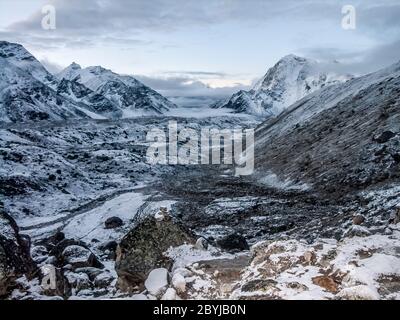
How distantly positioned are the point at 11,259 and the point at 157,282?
7020 mm

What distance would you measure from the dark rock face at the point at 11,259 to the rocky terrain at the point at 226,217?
0.23 feet

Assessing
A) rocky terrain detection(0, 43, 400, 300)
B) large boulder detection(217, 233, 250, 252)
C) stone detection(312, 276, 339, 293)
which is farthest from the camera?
large boulder detection(217, 233, 250, 252)

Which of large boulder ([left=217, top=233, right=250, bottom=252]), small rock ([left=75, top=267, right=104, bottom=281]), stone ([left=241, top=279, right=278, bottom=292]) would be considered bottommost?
small rock ([left=75, top=267, right=104, bottom=281])

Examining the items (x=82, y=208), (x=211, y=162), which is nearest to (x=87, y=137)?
(x=211, y=162)

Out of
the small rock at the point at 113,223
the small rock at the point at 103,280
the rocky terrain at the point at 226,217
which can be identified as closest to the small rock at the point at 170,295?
the rocky terrain at the point at 226,217

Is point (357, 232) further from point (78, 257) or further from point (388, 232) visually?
point (78, 257)

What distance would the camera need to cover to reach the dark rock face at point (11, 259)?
755 inches

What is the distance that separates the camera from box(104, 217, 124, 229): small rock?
35531 millimetres

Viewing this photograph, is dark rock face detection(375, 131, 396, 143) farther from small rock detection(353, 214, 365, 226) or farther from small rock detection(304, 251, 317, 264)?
small rock detection(304, 251, 317, 264)

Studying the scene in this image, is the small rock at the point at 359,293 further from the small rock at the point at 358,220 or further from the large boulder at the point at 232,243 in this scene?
the small rock at the point at 358,220

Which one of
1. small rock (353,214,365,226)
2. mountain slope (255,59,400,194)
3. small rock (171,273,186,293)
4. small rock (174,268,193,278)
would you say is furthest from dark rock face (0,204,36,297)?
mountain slope (255,59,400,194)

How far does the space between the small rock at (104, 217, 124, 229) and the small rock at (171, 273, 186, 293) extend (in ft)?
62.7

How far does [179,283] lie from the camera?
55.2 ft
